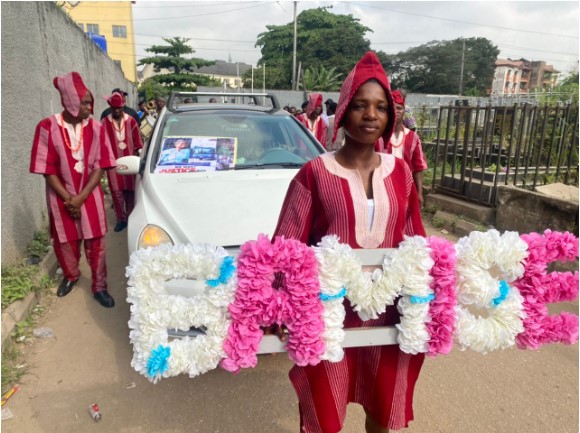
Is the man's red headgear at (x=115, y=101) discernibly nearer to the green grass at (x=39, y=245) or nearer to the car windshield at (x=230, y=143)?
the green grass at (x=39, y=245)

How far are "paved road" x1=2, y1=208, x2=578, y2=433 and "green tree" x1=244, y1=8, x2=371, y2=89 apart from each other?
47790 millimetres

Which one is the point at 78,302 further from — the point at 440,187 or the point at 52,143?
the point at 440,187

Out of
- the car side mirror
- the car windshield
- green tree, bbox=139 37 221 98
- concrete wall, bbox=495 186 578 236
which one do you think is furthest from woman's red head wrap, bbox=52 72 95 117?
green tree, bbox=139 37 221 98

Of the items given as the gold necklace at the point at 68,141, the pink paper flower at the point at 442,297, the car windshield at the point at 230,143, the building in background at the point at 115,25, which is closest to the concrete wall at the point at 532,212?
the car windshield at the point at 230,143

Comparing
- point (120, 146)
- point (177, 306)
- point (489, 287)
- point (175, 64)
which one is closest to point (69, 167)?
point (177, 306)

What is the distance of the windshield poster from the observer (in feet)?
11.2

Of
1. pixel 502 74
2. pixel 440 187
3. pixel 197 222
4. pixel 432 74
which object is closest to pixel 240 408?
pixel 197 222

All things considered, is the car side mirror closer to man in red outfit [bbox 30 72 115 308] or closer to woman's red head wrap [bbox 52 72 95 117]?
man in red outfit [bbox 30 72 115 308]

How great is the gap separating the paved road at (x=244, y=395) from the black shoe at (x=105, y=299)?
0.51m

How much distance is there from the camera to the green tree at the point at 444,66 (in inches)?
2266

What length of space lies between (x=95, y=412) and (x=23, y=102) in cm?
369

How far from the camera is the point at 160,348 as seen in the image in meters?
1.42

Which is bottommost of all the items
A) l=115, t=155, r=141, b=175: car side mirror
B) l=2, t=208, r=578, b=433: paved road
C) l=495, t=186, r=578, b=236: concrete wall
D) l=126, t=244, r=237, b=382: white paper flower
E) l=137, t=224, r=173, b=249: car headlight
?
l=2, t=208, r=578, b=433: paved road

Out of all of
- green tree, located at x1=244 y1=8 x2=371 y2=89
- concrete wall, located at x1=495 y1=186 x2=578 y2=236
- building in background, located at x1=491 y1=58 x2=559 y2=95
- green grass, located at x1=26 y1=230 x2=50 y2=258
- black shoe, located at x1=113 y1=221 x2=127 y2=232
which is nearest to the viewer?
concrete wall, located at x1=495 y1=186 x2=578 y2=236
